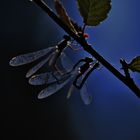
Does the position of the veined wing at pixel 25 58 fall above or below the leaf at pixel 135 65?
above

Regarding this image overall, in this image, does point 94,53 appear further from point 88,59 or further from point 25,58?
point 25,58

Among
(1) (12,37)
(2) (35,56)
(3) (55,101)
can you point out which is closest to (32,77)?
(2) (35,56)

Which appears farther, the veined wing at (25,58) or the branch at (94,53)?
the veined wing at (25,58)

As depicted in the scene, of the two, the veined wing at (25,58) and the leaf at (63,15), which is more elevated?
the veined wing at (25,58)

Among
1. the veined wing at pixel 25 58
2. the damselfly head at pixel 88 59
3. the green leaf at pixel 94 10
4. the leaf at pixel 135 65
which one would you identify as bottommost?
the leaf at pixel 135 65

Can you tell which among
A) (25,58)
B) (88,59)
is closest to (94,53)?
(88,59)

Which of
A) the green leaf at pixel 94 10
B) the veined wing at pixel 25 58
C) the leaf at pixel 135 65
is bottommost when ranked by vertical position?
the leaf at pixel 135 65

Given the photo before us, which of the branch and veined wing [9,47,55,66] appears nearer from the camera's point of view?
the branch
